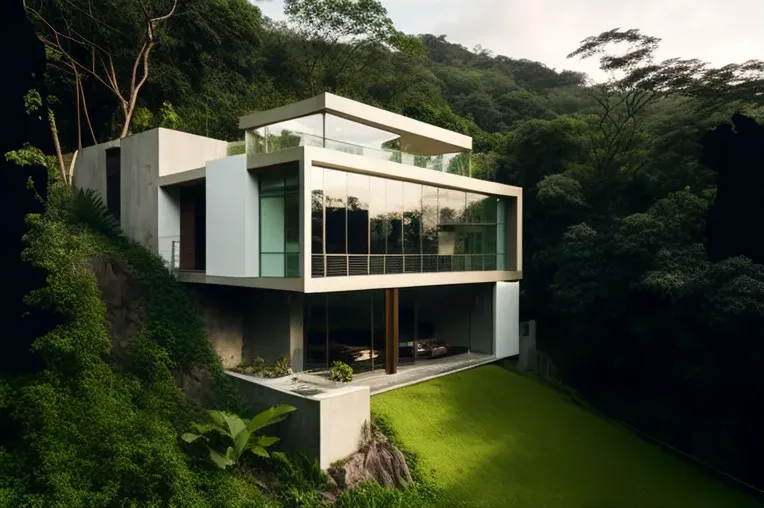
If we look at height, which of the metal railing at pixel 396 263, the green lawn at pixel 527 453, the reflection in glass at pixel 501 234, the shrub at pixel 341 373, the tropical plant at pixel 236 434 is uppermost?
the reflection in glass at pixel 501 234

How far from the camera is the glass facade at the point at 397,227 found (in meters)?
14.8

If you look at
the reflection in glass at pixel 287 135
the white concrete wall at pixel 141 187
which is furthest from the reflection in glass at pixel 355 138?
the white concrete wall at pixel 141 187

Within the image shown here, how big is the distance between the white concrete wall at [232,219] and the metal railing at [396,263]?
2.10 m

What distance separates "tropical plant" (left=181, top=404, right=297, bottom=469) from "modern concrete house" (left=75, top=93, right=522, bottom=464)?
10.7 feet

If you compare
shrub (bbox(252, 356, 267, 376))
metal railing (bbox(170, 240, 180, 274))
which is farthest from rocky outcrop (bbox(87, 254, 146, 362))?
shrub (bbox(252, 356, 267, 376))

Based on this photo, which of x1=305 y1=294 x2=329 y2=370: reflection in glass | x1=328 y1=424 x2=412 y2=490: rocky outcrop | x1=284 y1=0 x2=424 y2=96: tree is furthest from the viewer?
x1=284 y1=0 x2=424 y2=96: tree

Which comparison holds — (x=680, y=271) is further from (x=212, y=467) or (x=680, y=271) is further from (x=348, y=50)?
(x=348, y=50)

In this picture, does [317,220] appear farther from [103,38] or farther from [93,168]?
[103,38]

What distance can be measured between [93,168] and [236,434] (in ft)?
47.9

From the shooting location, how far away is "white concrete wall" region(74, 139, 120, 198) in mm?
20867

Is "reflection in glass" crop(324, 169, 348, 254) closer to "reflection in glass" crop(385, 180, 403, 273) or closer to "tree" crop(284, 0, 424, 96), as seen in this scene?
"reflection in glass" crop(385, 180, 403, 273)

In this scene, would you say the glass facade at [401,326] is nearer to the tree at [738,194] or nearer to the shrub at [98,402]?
the shrub at [98,402]

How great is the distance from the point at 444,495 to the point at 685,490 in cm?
842

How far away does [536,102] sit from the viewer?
46.3 metres
